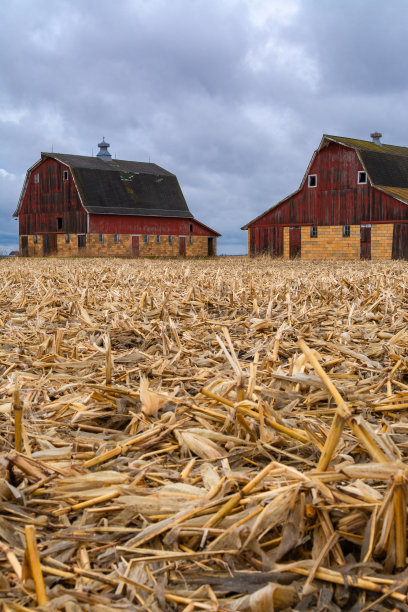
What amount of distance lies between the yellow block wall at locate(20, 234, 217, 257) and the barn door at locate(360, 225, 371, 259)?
1822cm

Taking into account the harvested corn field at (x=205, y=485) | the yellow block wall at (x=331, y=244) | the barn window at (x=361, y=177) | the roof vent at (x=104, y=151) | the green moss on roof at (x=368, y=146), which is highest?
the roof vent at (x=104, y=151)

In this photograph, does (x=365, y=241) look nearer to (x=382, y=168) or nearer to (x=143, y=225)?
(x=382, y=168)

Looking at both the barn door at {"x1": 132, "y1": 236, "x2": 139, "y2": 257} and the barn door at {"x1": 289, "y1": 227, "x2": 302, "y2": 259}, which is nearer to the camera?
the barn door at {"x1": 289, "y1": 227, "x2": 302, "y2": 259}

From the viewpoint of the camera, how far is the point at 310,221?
112 feet

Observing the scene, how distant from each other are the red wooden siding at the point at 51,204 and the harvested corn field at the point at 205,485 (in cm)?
4100

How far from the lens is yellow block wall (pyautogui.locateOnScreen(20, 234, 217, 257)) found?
4275 cm

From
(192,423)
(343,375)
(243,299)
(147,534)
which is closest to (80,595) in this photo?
(147,534)

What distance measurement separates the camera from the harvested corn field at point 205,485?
1.45m

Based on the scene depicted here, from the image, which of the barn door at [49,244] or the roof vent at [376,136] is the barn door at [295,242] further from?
the barn door at [49,244]

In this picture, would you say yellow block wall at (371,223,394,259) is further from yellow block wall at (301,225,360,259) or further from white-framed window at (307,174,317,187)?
white-framed window at (307,174,317,187)

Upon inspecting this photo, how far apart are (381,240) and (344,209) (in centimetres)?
292

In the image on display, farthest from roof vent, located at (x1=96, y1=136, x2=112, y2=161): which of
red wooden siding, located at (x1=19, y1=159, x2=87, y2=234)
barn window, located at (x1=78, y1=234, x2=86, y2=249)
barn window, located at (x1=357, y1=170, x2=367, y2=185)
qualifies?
barn window, located at (x1=357, y1=170, x2=367, y2=185)

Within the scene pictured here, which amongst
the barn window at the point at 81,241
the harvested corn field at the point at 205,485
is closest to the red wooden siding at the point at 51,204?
the barn window at the point at 81,241

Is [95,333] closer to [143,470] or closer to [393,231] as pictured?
[143,470]
